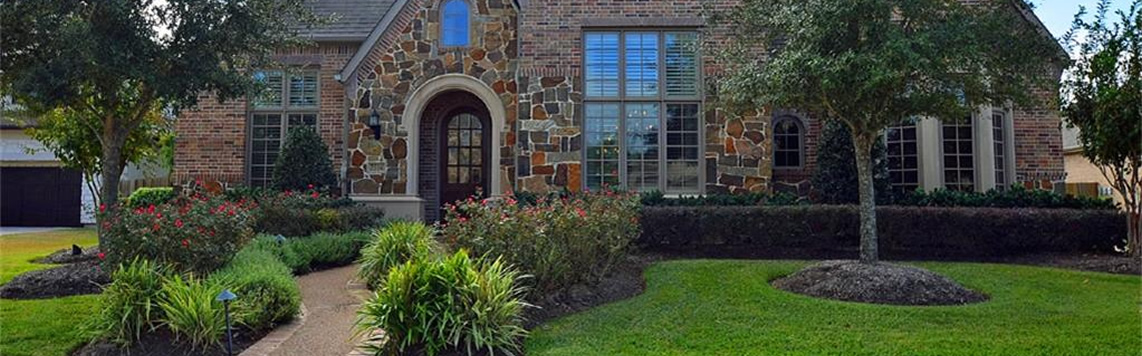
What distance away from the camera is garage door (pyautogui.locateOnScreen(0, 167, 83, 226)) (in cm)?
2005

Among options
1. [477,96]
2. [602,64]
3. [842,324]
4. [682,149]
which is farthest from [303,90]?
[842,324]

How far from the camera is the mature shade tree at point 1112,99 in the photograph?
884 cm

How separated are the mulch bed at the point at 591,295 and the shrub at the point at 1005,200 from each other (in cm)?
523

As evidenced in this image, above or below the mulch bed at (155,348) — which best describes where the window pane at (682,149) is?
above

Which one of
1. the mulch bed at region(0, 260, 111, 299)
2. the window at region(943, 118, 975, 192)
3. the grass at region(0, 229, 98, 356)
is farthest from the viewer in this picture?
→ the window at region(943, 118, 975, 192)

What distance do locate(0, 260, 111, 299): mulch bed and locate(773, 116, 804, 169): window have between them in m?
10.6

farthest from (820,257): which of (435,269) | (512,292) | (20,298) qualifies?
(20,298)

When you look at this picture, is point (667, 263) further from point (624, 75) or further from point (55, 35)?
point (55, 35)

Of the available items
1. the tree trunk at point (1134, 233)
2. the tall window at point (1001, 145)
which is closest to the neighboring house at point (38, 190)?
the tall window at point (1001, 145)

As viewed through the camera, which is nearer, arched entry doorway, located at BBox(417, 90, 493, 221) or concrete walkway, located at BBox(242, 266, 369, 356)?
concrete walkway, located at BBox(242, 266, 369, 356)

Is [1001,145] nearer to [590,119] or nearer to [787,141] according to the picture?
[787,141]

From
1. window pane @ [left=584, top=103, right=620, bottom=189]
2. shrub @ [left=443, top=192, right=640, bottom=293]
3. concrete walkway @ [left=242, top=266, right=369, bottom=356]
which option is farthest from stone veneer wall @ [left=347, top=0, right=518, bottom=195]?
shrub @ [left=443, top=192, right=640, bottom=293]

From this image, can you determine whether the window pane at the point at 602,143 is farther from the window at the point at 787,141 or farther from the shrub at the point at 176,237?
the shrub at the point at 176,237

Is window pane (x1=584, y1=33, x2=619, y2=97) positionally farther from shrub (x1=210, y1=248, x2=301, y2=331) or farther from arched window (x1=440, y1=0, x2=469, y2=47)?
shrub (x1=210, y1=248, x2=301, y2=331)
